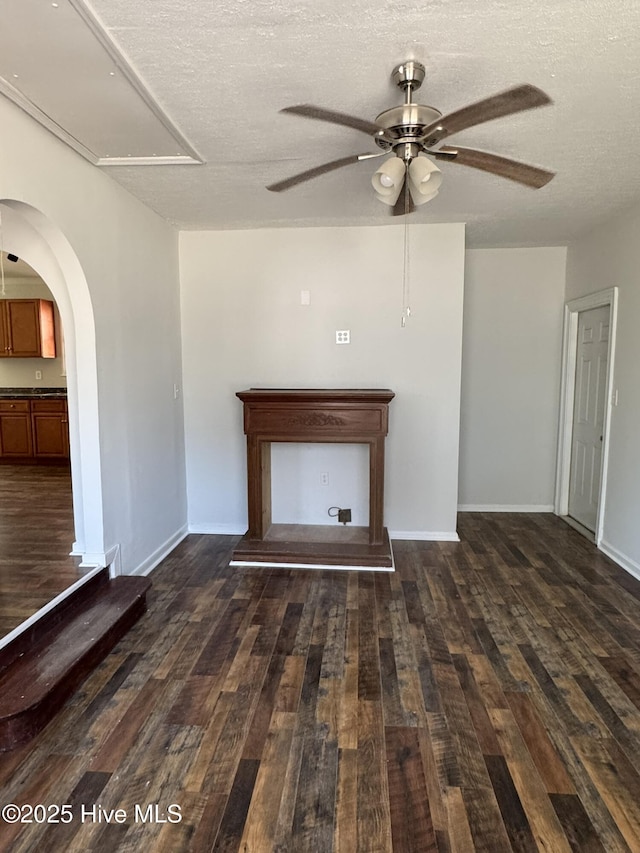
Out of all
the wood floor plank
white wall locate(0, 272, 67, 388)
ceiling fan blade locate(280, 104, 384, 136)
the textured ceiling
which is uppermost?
the textured ceiling

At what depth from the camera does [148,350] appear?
3.41 metres

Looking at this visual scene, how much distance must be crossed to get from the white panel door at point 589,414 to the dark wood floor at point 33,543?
398 cm

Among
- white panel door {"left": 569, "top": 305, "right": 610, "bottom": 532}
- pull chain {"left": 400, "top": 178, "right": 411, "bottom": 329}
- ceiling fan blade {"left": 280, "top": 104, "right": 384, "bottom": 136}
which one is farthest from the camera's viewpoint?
white panel door {"left": 569, "top": 305, "right": 610, "bottom": 532}

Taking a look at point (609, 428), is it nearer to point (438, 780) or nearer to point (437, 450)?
point (437, 450)

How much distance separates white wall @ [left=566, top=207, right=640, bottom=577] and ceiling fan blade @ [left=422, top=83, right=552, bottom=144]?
2340 mm

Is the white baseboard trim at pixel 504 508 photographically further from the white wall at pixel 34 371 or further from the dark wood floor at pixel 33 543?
the white wall at pixel 34 371

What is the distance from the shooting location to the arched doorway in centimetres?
269

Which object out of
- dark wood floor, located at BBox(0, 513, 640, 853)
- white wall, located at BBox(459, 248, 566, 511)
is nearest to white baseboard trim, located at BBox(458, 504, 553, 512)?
white wall, located at BBox(459, 248, 566, 511)

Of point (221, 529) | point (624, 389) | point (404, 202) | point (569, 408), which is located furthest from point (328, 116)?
point (569, 408)

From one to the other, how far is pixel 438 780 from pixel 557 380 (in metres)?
3.85

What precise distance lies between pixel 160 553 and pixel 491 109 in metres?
3.36

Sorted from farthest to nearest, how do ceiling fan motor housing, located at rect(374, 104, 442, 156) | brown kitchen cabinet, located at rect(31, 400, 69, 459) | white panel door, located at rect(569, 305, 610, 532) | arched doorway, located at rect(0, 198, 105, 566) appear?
brown kitchen cabinet, located at rect(31, 400, 69, 459) < white panel door, located at rect(569, 305, 610, 532) < arched doorway, located at rect(0, 198, 105, 566) < ceiling fan motor housing, located at rect(374, 104, 442, 156)

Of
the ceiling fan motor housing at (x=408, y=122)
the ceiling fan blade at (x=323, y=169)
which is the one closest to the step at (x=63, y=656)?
the ceiling fan blade at (x=323, y=169)

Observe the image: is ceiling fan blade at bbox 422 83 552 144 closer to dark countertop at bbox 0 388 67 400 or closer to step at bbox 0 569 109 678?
step at bbox 0 569 109 678
